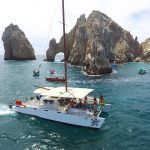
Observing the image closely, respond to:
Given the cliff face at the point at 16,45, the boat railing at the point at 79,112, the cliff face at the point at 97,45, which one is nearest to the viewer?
the boat railing at the point at 79,112

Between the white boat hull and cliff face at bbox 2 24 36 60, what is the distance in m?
136

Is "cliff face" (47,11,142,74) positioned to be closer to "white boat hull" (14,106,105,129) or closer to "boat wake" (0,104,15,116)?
"boat wake" (0,104,15,116)

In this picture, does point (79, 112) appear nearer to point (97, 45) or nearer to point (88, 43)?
point (97, 45)

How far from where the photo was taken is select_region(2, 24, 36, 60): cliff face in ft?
563

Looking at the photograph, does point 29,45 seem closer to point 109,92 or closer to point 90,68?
point 90,68

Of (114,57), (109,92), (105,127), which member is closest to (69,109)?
(105,127)

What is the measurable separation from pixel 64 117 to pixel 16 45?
145601 millimetres

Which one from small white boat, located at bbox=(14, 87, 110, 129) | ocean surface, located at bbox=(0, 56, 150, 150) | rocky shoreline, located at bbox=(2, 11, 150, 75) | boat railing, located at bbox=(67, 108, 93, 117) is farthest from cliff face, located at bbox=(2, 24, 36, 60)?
boat railing, located at bbox=(67, 108, 93, 117)

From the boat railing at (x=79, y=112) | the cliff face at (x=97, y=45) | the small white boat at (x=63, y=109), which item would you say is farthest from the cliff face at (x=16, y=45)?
the boat railing at (x=79, y=112)

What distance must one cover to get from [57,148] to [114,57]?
116099 mm

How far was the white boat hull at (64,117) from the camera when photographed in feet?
108

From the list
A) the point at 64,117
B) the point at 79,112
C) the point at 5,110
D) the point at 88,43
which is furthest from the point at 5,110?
the point at 88,43

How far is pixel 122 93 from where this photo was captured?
5319cm

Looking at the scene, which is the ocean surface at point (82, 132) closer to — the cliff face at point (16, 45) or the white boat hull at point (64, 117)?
the white boat hull at point (64, 117)
